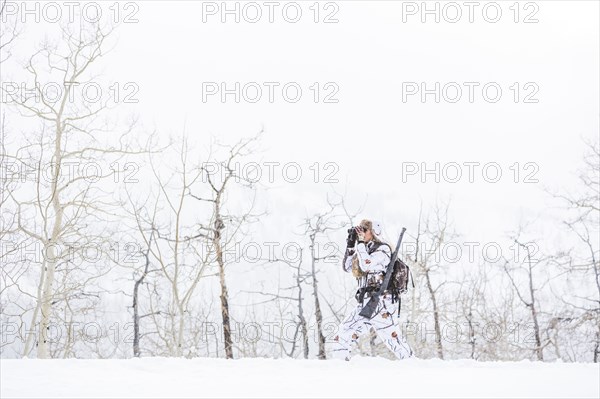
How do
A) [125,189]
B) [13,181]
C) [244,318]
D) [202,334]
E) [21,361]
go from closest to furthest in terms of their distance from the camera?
[21,361]
[13,181]
[125,189]
[202,334]
[244,318]

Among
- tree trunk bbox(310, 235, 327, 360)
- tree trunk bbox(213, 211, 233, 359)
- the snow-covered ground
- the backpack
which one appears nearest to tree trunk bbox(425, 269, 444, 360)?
tree trunk bbox(310, 235, 327, 360)

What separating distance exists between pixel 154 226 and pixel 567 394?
57.6 feet

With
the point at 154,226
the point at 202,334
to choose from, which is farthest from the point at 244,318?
the point at 154,226

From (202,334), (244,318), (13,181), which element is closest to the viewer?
(13,181)

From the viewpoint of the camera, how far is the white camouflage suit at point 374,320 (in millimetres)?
7617

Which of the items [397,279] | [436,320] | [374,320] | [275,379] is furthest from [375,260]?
[436,320]

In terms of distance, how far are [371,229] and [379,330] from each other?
135 centimetres

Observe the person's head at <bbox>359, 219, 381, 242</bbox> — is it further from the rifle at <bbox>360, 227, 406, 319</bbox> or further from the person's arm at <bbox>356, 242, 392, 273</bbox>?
the rifle at <bbox>360, 227, 406, 319</bbox>

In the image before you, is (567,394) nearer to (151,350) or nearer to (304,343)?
(304,343)

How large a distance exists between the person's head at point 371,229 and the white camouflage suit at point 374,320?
8cm

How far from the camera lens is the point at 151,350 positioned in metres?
23.4

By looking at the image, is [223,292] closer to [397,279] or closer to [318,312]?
[318,312]

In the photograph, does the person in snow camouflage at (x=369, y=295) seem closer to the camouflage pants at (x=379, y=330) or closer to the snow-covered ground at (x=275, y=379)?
the camouflage pants at (x=379, y=330)

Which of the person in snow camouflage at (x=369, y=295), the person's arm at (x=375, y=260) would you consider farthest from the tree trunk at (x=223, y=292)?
the person's arm at (x=375, y=260)
